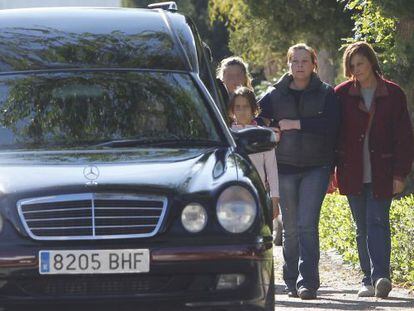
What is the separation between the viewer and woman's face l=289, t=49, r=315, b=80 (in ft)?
34.2

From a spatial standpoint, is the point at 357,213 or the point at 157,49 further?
the point at 357,213

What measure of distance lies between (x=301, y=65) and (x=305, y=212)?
1.10 m

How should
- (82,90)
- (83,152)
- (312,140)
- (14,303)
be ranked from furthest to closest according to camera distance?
1. (312,140)
2. (82,90)
3. (83,152)
4. (14,303)

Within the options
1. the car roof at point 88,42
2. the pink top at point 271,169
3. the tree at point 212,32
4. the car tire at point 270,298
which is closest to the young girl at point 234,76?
the pink top at point 271,169

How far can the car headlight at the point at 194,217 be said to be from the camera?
6.87m

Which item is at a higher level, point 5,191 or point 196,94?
point 196,94

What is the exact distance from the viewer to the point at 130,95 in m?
8.09

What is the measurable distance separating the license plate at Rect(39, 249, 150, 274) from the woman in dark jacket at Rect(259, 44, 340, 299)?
3.55 m

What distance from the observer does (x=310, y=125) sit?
33.8ft

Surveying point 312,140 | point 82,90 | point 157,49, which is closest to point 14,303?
point 82,90

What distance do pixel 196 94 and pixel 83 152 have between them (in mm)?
1027

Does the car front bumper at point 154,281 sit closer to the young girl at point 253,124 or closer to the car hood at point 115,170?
the car hood at point 115,170

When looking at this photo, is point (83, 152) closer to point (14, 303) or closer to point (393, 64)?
point (14, 303)

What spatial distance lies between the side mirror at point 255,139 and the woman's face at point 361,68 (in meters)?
2.36
